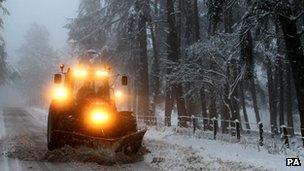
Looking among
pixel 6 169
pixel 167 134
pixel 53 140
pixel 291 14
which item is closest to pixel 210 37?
pixel 167 134

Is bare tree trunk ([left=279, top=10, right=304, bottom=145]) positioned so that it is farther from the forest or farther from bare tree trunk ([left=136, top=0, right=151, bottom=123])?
bare tree trunk ([left=136, top=0, right=151, bottom=123])

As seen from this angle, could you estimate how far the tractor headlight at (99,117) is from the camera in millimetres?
15480

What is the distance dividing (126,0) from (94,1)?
17893mm

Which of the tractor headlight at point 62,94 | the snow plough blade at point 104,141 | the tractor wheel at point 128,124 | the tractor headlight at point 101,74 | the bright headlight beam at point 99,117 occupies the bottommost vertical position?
the snow plough blade at point 104,141

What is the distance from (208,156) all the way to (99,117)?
367 centimetres

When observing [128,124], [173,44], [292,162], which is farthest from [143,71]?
[292,162]

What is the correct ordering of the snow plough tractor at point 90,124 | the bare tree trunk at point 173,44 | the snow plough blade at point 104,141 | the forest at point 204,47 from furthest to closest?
1. the bare tree trunk at point 173,44
2. the forest at point 204,47
3. the snow plough tractor at point 90,124
4. the snow plough blade at point 104,141

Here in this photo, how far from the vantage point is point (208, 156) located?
1491cm

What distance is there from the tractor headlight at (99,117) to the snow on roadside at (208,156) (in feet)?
5.94

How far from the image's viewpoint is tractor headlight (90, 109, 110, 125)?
15480 mm

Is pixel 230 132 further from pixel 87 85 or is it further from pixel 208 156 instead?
pixel 87 85

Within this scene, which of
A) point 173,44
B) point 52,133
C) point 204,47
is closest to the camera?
point 52,133

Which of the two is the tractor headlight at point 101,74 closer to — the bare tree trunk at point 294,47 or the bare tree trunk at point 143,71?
the bare tree trunk at point 294,47

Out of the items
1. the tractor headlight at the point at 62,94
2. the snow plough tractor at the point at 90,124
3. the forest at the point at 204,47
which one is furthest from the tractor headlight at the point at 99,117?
the forest at the point at 204,47
